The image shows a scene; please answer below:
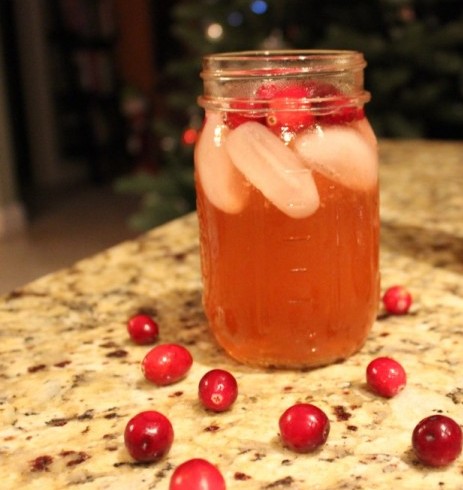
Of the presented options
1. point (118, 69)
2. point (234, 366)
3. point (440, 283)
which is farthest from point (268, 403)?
point (118, 69)

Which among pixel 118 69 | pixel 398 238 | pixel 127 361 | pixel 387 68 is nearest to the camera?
pixel 127 361

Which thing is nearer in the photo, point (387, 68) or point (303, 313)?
point (303, 313)

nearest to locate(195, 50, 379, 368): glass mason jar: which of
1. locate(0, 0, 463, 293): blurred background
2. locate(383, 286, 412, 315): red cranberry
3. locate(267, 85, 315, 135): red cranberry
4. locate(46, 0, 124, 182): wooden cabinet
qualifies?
locate(267, 85, 315, 135): red cranberry

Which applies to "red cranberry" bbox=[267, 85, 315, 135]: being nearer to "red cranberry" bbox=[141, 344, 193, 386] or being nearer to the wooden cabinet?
"red cranberry" bbox=[141, 344, 193, 386]

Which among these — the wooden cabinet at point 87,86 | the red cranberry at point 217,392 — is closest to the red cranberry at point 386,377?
the red cranberry at point 217,392

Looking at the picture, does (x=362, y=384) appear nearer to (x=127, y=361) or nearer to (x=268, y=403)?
(x=268, y=403)

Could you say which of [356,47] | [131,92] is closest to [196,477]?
[356,47]
